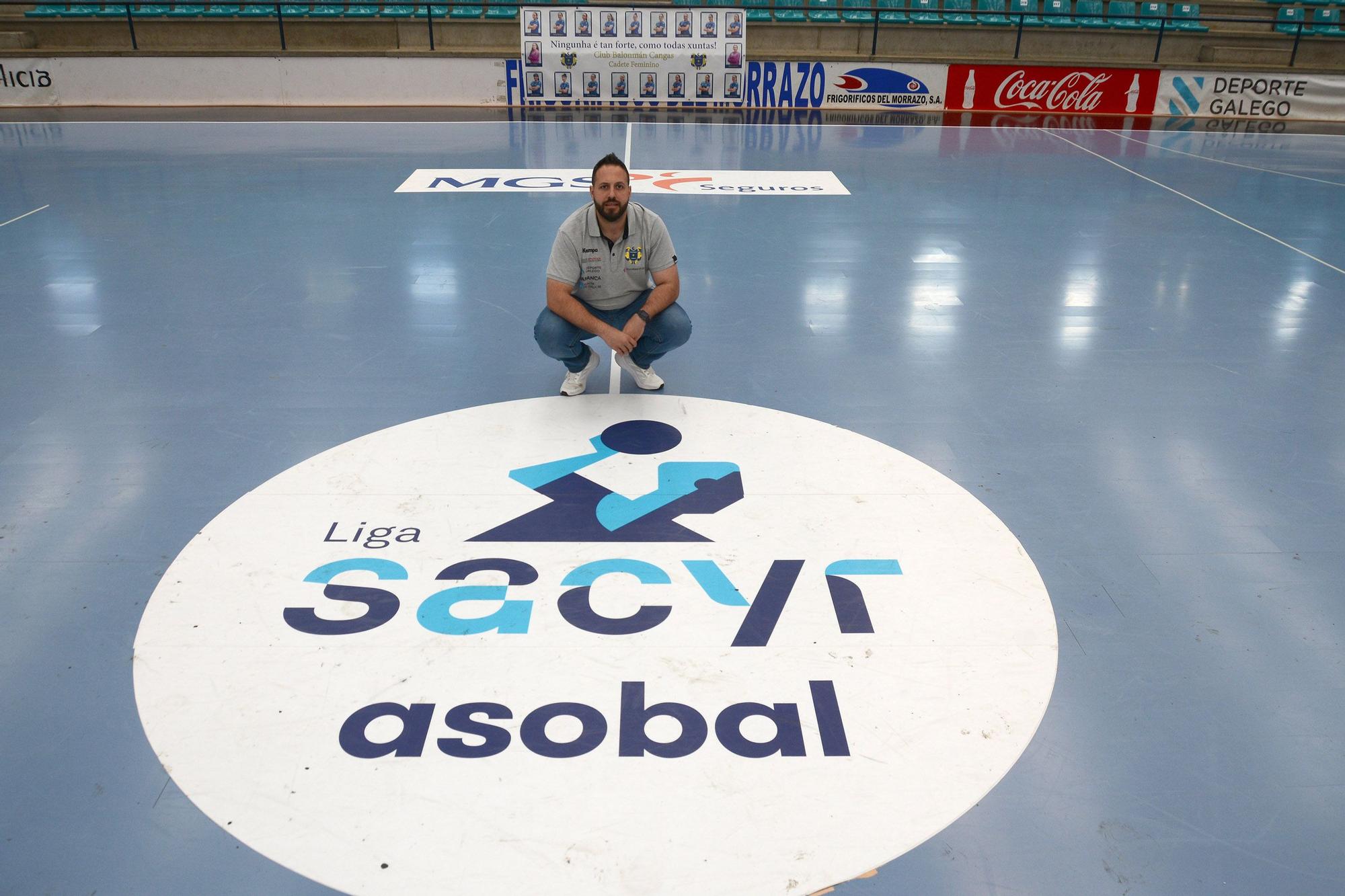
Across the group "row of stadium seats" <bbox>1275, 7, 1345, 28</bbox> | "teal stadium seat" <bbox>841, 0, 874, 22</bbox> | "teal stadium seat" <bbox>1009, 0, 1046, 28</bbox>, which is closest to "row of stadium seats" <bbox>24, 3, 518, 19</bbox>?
"teal stadium seat" <bbox>841, 0, 874, 22</bbox>

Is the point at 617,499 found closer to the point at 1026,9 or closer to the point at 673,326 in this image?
the point at 673,326

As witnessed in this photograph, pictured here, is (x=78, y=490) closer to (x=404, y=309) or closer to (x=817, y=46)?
(x=404, y=309)

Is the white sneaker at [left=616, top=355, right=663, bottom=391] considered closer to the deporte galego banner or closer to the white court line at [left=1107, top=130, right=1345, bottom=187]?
the white court line at [left=1107, top=130, right=1345, bottom=187]

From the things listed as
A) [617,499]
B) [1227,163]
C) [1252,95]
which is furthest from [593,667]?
[1252,95]

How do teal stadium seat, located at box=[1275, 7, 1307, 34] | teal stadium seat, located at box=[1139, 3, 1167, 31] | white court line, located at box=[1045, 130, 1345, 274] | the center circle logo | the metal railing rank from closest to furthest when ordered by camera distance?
the center circle logo, white court line, located at box=[1045, 130, 1345, 274], the metal railing, teal stadium seat, located at box=[1275, 7, 1307, 34], teal stadium seat, located at box=[1139, 3, 1167, 31]

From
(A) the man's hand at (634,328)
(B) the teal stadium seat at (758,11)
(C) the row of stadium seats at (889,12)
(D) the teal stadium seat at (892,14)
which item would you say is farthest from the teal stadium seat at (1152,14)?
(A) the man's hand at (634,328)

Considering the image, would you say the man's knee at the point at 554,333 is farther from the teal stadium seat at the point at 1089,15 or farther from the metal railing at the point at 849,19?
the teal stadium seat at the point at 1089,15

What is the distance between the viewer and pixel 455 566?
11.4ft

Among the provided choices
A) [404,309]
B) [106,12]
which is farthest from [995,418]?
[106,12]

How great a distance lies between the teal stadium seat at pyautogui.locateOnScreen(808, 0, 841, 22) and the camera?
20.1 metres

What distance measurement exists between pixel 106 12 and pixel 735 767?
22.6 metres

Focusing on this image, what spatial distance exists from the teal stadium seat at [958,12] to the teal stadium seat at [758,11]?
3.87m

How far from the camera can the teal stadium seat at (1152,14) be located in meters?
19.8

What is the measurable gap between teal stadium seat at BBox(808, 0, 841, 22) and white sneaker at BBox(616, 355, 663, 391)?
1781cm
